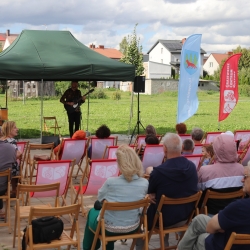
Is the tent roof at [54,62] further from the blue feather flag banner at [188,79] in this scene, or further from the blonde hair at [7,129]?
the blonde hair at [7,129]

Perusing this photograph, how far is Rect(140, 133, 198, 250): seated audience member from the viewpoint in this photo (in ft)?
14.6

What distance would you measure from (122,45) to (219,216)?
91.6 metres

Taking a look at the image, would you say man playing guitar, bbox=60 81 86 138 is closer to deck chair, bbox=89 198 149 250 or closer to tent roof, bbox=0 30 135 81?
tent roof, bbox=0 30 135 81

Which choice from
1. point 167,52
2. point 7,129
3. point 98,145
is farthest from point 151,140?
point 167,52

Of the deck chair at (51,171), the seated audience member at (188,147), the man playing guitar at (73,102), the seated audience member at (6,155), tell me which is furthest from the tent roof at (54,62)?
the deck chair at (51,171)

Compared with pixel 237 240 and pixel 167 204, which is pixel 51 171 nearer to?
pixel 167 204

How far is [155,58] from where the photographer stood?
3787 inches

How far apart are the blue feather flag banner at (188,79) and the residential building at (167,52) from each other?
2944 inches

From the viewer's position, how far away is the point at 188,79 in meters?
11.2

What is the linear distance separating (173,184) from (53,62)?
6892 millimetres

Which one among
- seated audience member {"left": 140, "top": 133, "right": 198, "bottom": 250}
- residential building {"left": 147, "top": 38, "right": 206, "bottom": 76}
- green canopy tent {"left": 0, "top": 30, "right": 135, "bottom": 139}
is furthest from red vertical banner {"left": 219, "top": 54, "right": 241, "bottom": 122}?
residential building {"left": 147, "top": 38, "right": 206, "bottom": 76}

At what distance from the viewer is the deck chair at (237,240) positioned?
3189 mm

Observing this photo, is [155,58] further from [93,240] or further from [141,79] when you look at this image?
[93,240]

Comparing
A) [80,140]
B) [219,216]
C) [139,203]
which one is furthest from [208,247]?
[80,140]
